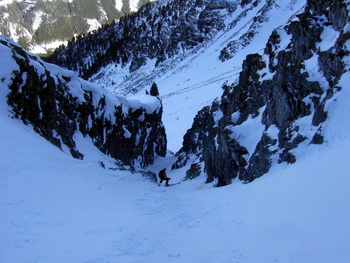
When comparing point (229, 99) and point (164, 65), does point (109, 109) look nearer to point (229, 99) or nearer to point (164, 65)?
point (229, 99)

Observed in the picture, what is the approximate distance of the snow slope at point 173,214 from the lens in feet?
23.7

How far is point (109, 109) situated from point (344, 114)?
2211 cm

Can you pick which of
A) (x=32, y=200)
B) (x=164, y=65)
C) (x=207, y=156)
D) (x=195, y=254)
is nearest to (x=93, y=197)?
(x=32, y=200)

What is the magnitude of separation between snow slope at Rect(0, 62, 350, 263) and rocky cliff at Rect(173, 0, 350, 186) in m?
1.05

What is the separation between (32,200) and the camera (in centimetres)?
999

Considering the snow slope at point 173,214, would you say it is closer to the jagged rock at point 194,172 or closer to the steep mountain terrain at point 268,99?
the steep mountain terrain at point 268,99

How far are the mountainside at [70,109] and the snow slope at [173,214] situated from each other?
179 inches

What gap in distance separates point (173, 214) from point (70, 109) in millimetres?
15450

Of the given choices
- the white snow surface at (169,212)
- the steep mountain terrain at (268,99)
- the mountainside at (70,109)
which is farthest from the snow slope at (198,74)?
the white snow surface at (169,212)

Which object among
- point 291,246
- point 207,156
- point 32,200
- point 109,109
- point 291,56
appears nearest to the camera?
point 291,246

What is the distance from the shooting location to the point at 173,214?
38.8 feet

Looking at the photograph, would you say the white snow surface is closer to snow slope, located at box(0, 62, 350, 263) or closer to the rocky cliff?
snow slope, located at box(0, 62, 350, 263)

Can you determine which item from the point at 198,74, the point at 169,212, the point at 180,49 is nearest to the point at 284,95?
the point at 169,212

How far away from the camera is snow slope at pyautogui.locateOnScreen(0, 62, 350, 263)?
721 centimetres
